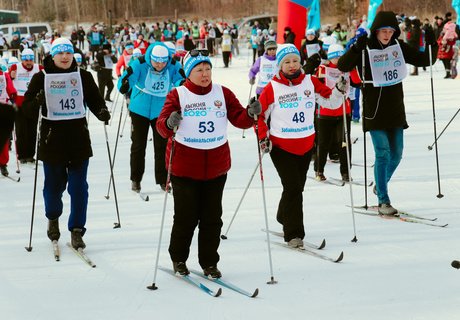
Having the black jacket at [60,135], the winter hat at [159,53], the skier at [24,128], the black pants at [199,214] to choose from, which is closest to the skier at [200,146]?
the black pants at [199,214]

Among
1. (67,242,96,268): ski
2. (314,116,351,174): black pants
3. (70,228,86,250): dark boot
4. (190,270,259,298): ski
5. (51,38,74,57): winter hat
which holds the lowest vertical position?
(67,242,96,268): ski

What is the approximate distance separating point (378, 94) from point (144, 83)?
9.49ft

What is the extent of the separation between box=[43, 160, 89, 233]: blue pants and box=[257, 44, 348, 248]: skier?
4.90 ft

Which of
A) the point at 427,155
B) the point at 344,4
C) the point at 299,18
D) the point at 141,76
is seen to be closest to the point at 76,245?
the point at 141,76

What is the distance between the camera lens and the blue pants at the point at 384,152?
283 inches

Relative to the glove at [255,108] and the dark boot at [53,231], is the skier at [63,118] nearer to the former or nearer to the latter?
the dark boot at [53,231]

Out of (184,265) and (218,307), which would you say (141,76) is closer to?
(184,265)

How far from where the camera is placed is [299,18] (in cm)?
2395

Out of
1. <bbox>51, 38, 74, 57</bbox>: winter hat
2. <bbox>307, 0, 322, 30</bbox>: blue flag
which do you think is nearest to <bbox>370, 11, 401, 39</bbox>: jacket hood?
<bbox>51, 38, 74, 57</bbox>: winter hat

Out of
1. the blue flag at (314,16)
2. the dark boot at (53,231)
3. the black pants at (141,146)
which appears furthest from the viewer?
the blue flag at (314,16)

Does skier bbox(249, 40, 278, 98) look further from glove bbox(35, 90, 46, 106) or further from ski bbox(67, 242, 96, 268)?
glove bbox(35, 90, 46, 106)

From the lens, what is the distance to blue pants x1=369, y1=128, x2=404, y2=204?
7199 millimetres

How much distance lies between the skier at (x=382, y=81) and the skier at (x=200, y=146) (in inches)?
79.5

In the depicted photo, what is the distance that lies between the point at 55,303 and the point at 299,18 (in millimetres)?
19834
